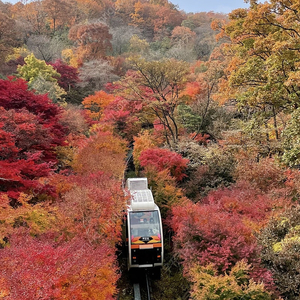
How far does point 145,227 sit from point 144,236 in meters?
0.40

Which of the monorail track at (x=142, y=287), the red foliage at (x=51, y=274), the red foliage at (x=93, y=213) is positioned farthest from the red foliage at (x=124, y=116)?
the red foliage at (x=51, y=274)

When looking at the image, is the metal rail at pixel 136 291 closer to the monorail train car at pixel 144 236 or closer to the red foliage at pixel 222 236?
the monorail train car at pixel 144 236

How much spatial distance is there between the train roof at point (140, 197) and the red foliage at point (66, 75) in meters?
23.0

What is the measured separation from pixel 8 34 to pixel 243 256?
3482cm

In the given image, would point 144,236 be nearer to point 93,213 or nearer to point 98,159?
point 93,213

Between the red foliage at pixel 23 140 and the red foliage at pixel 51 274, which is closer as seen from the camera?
the red foliage at pixel 51 274

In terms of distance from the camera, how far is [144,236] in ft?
37.9

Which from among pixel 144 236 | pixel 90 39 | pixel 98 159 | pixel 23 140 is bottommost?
pixel 144 236

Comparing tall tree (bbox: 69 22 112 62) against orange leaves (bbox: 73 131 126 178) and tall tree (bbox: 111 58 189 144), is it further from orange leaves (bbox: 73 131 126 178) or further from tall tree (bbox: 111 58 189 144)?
orange leaves (bbox: 73 131 126 178)

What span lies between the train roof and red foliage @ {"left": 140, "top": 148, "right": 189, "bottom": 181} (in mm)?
2390

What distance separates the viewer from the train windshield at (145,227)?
11492 mm

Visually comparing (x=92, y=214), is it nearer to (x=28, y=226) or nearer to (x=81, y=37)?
(x=28, y=226)

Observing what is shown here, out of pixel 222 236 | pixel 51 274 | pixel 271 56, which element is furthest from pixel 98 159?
pixel 51 274

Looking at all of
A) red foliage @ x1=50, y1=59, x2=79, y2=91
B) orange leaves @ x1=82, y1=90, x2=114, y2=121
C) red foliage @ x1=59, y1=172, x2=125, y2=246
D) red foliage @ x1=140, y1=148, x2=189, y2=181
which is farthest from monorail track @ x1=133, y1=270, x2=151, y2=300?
red foliage @ x1=50, y1=59, x2=79, y2=91
